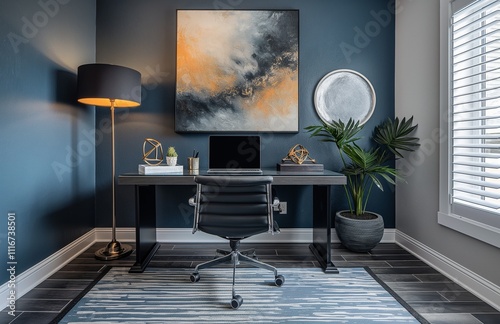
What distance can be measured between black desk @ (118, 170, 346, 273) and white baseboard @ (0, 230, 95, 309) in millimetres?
621

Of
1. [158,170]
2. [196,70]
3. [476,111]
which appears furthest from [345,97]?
[158,170]

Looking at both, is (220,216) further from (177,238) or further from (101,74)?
(101,74)

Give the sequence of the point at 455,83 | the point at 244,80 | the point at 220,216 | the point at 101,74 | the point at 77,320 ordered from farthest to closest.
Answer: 1. the point at 244,80
2. the point at 101,74
3. the point at 455,83
4. the point at 220,216
5. the point at 77,320

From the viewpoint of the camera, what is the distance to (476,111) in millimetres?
1782

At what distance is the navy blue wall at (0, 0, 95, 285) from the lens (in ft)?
5.55

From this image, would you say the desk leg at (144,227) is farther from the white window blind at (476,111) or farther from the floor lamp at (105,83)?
the white window blind at (476,111)

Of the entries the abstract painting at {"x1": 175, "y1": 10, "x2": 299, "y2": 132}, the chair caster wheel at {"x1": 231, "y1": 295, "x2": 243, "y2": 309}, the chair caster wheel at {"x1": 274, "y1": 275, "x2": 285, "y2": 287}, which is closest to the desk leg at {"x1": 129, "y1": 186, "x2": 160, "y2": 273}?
the abstract painting at {"x1": 175, "y1": 10, "x2": 299, "y2": 132}

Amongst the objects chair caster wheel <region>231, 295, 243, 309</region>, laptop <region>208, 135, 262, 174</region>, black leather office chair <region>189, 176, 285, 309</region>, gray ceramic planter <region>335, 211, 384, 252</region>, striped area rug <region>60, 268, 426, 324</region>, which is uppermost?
laptop <region>208, 135, 262, 174</region>

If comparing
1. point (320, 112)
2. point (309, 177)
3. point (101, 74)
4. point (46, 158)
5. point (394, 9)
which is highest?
point (394, 9)

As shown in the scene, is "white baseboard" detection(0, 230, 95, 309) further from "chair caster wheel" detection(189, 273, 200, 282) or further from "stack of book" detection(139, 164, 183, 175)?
"chair caster wheel" detection(189, 273, 200, 282)

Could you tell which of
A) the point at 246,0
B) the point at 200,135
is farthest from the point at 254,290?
the point at 246,0

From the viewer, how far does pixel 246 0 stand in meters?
2.70

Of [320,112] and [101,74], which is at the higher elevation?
[101,74]

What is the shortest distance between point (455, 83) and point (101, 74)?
2.73 m
